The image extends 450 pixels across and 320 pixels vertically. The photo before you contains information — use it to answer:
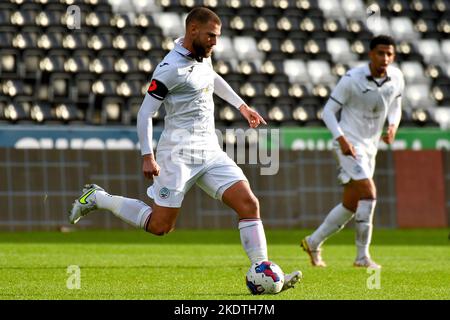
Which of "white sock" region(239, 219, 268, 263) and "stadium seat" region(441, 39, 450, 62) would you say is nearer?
"white sock" region(239, 219, 268, 263)

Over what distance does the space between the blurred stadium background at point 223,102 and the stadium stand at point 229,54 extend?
0.09 feet

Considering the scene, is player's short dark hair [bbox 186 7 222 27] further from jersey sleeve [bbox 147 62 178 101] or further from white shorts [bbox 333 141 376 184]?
white shorts [bbox 333 141 376 184]

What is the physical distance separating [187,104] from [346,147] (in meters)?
2.31

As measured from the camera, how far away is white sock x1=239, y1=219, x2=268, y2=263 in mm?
6629

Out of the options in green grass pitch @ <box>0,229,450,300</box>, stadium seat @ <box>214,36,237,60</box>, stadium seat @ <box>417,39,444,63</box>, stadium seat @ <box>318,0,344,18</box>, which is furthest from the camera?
stadium seat @ <box>417,39,444,63</box>

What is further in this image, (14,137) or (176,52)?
(14,137)

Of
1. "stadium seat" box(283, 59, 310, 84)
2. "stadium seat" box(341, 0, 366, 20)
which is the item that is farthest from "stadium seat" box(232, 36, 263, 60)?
"stadium seat" box(341, 0, 366, 20)

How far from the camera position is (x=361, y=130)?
9352 mm

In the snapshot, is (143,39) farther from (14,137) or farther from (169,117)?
(169,117)

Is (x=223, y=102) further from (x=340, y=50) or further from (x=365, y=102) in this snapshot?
(x=365, y=102)

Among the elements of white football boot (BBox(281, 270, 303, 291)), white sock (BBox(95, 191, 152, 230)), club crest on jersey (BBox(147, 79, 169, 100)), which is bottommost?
white football boot (BBox(281, 270, 303, 291))

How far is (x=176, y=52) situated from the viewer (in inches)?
267

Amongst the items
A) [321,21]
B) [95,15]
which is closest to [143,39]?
[95,15]
